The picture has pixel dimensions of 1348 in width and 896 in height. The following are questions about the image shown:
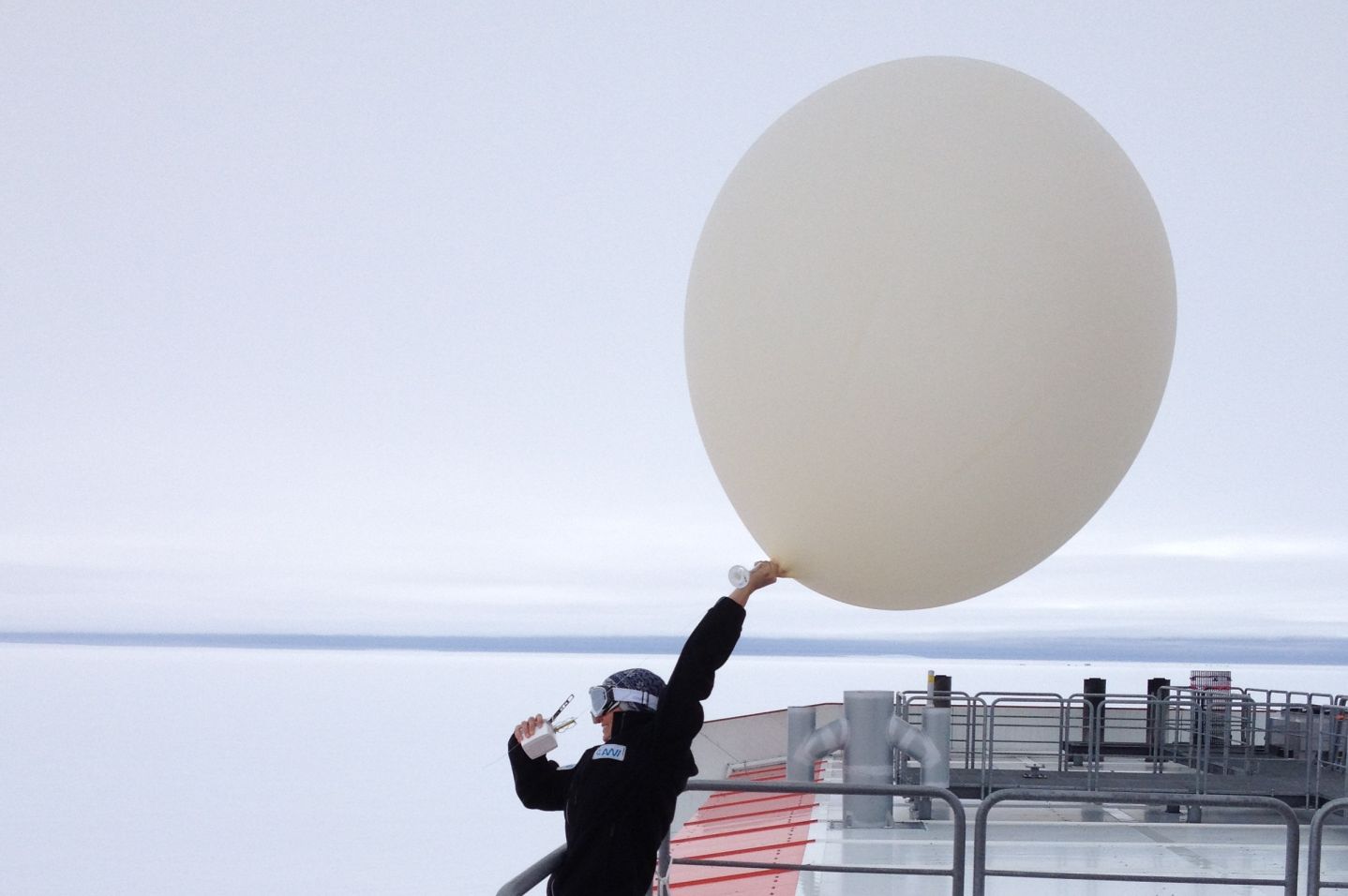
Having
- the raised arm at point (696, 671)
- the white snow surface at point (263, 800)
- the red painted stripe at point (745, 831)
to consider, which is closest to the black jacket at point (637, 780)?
the raised arm at point (696, 671)

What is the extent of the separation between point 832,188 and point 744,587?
997mm

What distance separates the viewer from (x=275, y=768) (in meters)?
36.7

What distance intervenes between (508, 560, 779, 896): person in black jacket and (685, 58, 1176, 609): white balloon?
1.25 feet

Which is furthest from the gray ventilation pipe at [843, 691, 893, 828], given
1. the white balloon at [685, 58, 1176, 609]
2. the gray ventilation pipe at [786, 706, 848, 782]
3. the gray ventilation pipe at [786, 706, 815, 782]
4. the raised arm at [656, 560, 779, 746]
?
the raised arm at [656, 560, 779, 746]

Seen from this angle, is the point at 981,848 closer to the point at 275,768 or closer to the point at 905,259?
the point at 905,259

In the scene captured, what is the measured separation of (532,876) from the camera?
2.81 meters

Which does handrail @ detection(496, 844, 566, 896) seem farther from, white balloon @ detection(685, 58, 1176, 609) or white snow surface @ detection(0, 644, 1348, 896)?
white snow surface @ detection(0, 644, 1348, 896)

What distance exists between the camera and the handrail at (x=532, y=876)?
2543 mm

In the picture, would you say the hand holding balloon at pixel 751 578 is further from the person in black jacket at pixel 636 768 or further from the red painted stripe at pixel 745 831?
the red painted stripe at pixel 745 831

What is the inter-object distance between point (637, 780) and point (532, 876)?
37 centimetres

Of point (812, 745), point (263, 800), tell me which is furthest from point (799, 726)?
point (263, 800)

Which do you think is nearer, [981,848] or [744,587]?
[744,587]

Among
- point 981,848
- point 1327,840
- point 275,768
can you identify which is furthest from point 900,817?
point 275,768

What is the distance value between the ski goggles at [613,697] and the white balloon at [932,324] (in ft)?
1.69
